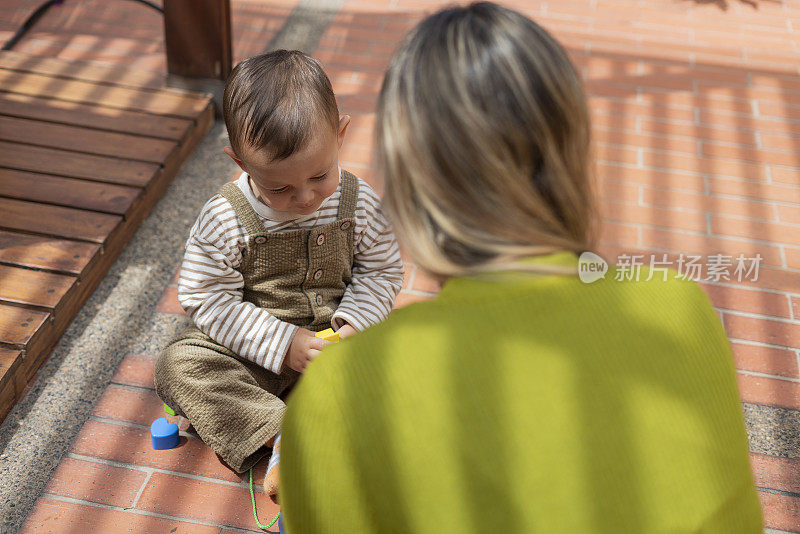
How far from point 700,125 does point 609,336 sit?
3.08m

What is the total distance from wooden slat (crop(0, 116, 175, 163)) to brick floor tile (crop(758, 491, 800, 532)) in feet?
7.65

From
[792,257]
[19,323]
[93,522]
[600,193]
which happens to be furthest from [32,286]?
[792,257]

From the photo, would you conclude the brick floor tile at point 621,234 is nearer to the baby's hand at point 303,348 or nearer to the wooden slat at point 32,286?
the baby's hand at point 303,348

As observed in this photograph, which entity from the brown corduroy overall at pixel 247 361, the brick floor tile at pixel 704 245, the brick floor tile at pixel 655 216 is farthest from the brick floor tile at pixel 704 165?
the brown corduroy overall at pixel 247 361

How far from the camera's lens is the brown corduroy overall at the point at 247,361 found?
2066 millimetres

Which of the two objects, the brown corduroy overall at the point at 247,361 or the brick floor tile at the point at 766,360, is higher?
the brown corduroy overall at the point at 247,361

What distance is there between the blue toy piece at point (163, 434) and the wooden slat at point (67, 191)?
3.16ft

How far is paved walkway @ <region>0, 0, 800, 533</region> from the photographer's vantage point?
2090 mm

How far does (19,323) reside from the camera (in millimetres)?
2373

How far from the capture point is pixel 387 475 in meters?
0.98

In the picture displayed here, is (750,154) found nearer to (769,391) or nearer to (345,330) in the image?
(769,391)

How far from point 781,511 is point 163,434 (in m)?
1.58

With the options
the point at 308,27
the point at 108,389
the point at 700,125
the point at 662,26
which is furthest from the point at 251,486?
the point at 662,26
